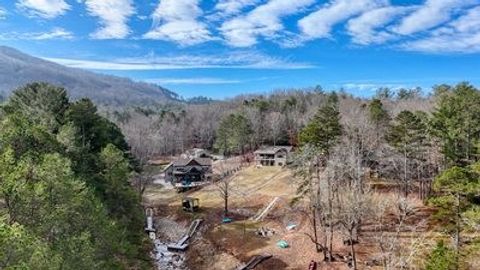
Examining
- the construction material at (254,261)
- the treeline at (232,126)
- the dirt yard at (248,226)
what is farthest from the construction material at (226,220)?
the treeline at (232,126)

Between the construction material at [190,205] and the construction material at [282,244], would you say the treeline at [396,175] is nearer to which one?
the construction material at [282,244]

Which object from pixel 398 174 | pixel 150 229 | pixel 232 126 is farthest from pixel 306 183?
pixel 232 126

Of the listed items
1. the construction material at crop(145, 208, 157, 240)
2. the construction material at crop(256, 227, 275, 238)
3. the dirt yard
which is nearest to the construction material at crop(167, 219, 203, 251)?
the dirt yard

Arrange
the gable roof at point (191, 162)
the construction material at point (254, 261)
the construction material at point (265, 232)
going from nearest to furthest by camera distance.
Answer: the construction material at point (254, 261) < the construction material at point (265, 232) < the gable roof at point (191, 162)

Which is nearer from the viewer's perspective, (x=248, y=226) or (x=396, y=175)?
(x=248, y=226)

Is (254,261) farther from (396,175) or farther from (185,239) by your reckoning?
(396,175)

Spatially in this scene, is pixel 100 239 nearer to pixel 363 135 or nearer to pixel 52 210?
pixel 52 210

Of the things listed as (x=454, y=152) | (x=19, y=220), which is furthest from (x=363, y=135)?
(x=19, y=220)
